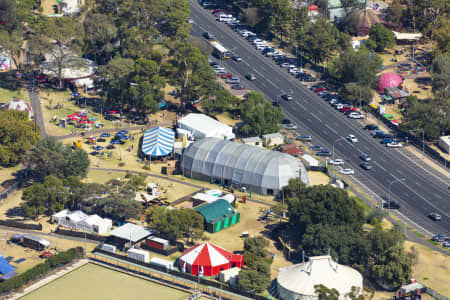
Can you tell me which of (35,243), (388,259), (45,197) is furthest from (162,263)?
(388,259)

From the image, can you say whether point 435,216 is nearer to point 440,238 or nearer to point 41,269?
point 440,238

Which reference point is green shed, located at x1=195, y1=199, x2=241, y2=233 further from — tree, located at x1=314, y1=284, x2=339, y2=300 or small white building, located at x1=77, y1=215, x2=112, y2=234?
tree, located at x1=314, y1=284, x2=339, y2=300

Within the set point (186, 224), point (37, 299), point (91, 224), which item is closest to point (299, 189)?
point (186, 224)

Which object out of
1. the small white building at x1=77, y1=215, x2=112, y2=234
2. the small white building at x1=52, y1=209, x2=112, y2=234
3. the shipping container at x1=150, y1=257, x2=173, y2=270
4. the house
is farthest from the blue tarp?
the shipping container at x1=150, y1=257, x2=173, y2=270

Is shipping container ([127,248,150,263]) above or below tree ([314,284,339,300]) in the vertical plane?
below

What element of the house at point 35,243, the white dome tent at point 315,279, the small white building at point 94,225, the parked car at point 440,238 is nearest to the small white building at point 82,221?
the small white building at point 94,225

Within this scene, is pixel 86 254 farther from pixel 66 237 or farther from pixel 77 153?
pixel 77 153

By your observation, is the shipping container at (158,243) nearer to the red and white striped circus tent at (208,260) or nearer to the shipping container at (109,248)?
the red and white striped circus tent at (208,260)
